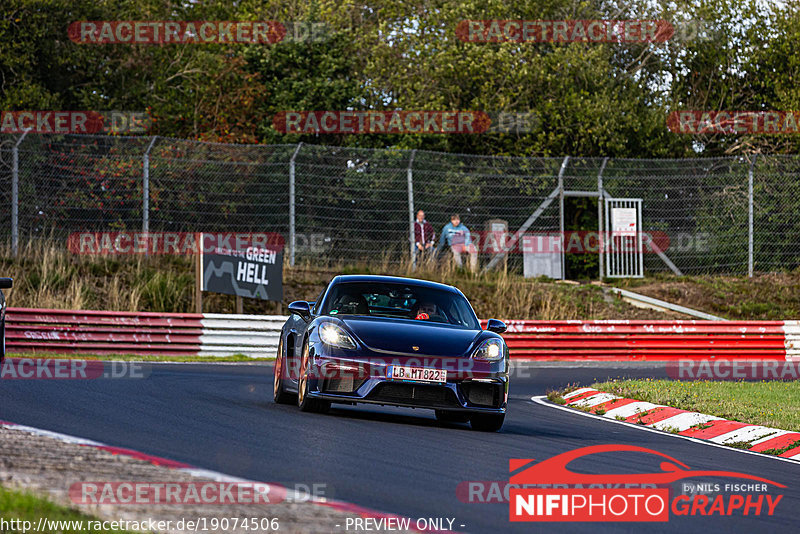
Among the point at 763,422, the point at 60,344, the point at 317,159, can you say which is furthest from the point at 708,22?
the point at 763,422

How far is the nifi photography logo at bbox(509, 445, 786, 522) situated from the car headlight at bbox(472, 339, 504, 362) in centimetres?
193

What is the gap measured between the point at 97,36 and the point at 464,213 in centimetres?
1015

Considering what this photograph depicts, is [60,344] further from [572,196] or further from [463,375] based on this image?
[572,196]

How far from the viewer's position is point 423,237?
24438 mm

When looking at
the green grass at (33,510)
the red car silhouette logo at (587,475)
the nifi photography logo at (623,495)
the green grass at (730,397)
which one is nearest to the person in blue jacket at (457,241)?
the green grass at (730,397)

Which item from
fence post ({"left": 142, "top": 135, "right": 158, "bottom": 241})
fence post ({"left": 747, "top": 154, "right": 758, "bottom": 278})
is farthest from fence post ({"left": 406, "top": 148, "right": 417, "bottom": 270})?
fence post ({"left": 747, "top": 154, "right": 758, "bottom": 278})

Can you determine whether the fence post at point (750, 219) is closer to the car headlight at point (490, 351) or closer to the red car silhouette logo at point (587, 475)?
the car headlight at point (490, 351)

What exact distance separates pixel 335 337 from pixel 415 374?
0.81 meters

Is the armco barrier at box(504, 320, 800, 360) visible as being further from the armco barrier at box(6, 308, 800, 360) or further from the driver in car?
the driver in car

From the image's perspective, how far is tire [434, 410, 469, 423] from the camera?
404 inches

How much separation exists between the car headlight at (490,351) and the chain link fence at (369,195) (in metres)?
13.4

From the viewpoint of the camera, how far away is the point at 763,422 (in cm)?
1149

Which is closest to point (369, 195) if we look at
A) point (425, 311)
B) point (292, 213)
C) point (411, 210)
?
point (411, 210)

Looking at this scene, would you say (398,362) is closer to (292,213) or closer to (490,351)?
(490,351)
